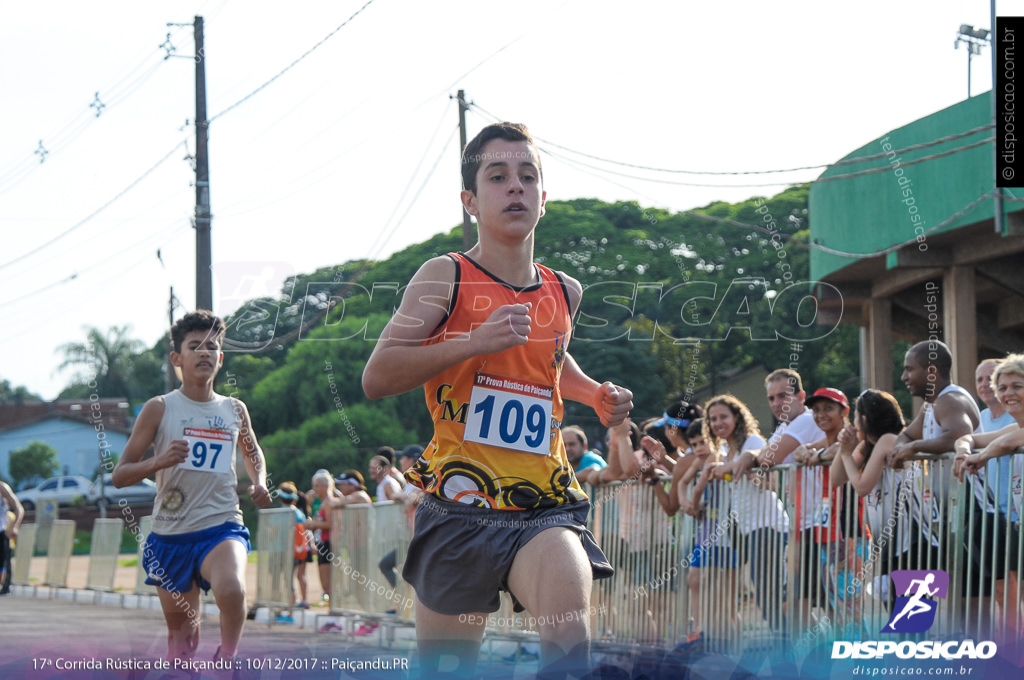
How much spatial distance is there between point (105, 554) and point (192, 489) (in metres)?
13.1

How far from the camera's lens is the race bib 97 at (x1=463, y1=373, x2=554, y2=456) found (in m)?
3.54

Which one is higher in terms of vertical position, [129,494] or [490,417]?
[490,417]

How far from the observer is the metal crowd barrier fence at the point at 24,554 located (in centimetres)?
2073

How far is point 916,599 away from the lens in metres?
6.04

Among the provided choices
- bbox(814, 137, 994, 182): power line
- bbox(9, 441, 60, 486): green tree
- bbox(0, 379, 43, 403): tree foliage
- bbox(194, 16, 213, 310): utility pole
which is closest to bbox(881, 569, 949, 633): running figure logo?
bbox(814, 137, 994, 182): power line

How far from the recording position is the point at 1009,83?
412 inches

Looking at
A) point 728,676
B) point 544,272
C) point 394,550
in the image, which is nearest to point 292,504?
point 394,550

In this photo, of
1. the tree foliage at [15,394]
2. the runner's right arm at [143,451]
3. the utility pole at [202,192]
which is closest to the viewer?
the runner's right arm at [143,451]

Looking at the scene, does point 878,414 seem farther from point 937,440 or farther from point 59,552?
point 59,552

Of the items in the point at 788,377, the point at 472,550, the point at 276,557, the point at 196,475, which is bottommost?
the point at 276,557

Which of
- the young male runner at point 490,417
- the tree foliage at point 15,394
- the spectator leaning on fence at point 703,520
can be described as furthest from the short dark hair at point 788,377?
the tree foliage at point 15,394

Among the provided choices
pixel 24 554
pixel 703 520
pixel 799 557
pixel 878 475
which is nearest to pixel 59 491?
pixel 24 554

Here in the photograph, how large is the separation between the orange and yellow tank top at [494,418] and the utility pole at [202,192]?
12669mm
